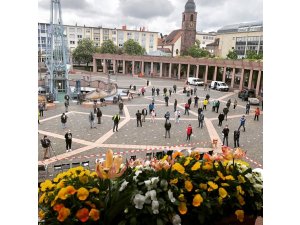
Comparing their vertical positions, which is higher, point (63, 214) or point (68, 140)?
point (63, 214)

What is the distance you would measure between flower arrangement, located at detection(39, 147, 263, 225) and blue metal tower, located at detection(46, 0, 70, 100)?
2933cm

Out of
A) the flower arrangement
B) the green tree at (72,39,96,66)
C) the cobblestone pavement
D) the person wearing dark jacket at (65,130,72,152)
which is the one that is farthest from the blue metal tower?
the green tree at (72,39,96,66)

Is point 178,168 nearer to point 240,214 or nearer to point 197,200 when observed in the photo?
point 197,200

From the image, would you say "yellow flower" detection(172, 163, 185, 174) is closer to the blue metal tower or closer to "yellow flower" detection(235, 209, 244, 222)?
"yellow flower" detection(235, 209, 244, 222)

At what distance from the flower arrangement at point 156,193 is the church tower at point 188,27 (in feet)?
221

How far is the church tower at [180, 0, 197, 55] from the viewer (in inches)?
2670

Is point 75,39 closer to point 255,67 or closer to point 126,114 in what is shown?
point 255,67

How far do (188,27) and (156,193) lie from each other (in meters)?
71.1

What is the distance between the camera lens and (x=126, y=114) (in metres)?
22.8

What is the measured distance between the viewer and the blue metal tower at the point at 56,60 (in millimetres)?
32184

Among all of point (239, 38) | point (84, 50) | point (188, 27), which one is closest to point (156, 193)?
point (239, 38)

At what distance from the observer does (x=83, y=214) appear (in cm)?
328

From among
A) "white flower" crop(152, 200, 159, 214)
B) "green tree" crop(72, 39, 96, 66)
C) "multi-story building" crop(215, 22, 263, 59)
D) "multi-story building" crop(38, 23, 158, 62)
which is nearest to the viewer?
"white flower" crop(152, 200, 159, 214)
